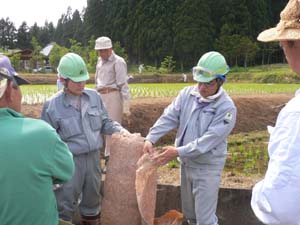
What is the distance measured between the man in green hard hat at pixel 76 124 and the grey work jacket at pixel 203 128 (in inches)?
27.7

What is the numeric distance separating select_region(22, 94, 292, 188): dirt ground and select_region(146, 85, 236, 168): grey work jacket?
136cm

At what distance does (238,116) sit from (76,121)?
8881mm

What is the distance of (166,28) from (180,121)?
36.6 meters

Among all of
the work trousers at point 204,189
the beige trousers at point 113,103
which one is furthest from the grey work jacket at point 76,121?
the beige trousers at point 113,103

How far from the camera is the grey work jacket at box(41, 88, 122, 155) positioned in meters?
3.65

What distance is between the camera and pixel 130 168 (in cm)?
385

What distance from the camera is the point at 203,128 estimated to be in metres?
3.48

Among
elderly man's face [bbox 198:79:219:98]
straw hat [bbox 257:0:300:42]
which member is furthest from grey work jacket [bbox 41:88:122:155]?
straw hat [bbox 257:0:300:42]

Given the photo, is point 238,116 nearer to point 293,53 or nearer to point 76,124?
point 76,124

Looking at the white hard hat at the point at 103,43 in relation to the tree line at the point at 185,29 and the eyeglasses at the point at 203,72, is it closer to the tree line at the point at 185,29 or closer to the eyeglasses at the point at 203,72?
the eyeglasses at the point at 203,72

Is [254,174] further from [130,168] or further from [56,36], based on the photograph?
[56,36]

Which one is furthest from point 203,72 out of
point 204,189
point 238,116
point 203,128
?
point 238,116

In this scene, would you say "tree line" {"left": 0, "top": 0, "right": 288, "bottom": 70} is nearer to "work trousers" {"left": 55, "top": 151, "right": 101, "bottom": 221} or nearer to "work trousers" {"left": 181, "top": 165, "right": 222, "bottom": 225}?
→ "work trousers" {"left": 55, "top": 151, "right": 101, "bottom": 221}

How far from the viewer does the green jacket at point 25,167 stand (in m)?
1.75
